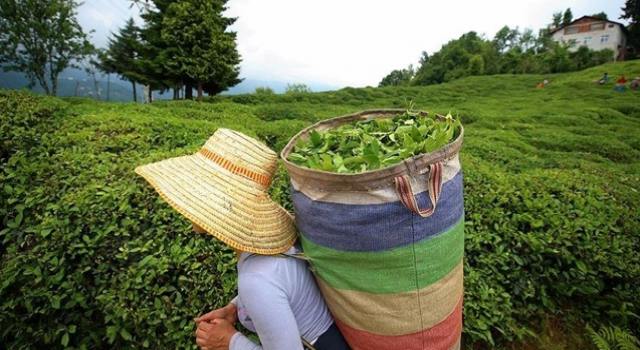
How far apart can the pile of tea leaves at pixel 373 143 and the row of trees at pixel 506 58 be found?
138ft

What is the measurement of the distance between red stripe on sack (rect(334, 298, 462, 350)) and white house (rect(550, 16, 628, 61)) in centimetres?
5371

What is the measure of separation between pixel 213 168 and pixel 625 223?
3296 mm

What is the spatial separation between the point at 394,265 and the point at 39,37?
32.4 metres

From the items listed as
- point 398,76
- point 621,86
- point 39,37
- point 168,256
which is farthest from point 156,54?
point 398,76

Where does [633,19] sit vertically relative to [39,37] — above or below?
above

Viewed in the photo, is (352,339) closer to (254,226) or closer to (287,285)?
(287,285)

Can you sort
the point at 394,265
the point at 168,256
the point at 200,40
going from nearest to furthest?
1. the point at 394,265
2. the point at 168,256
3. the point at 200,40

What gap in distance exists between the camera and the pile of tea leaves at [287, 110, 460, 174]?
1.18 m

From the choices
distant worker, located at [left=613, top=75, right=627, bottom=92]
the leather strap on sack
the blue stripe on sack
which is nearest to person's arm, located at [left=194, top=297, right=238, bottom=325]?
the blue stripe on sack

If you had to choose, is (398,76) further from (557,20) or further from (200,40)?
(200,40)

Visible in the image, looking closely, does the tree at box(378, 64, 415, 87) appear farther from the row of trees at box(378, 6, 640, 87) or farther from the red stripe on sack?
the red stripe on sack

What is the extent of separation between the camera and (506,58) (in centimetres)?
4231

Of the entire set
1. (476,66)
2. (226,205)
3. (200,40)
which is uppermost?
(476,66)

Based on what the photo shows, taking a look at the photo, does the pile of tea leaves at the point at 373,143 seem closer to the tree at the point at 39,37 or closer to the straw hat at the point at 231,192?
the straw hat at the point at 231,192
